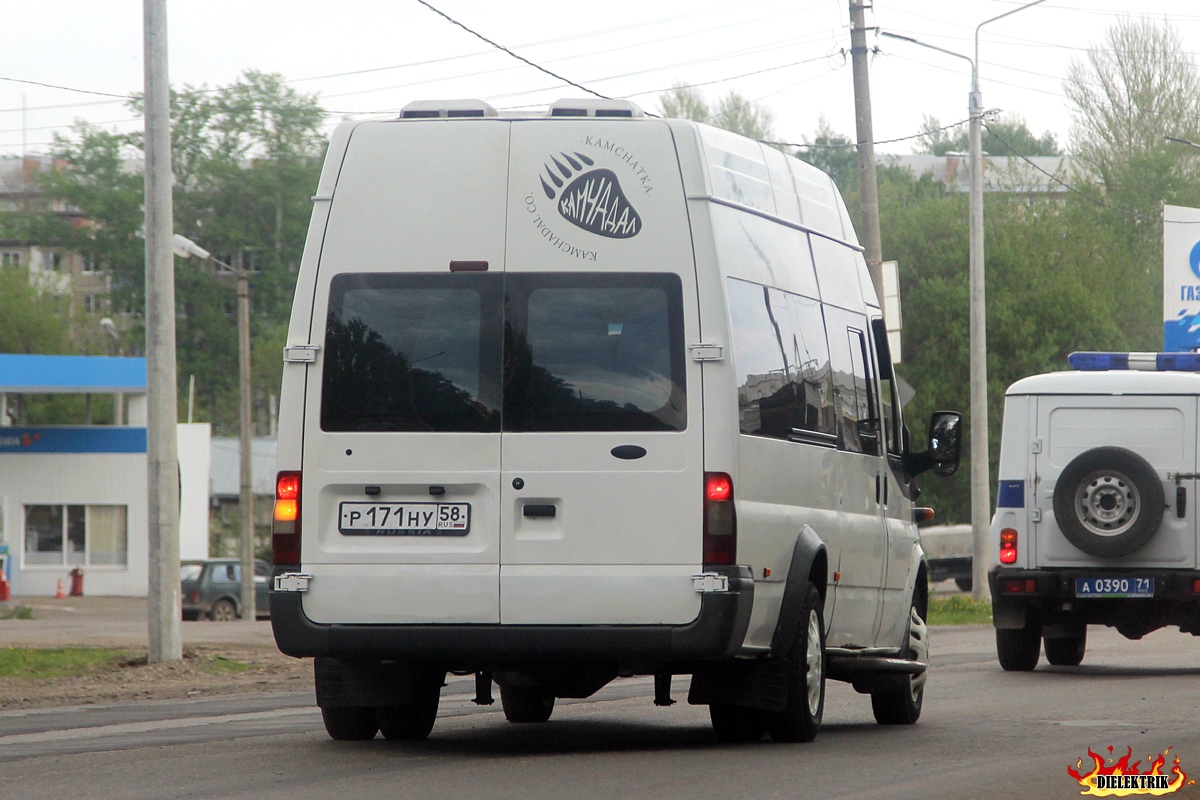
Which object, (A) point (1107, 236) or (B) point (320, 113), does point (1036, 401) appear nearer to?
(A) point (1107, 236)

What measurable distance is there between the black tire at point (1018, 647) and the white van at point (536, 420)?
7.25 m

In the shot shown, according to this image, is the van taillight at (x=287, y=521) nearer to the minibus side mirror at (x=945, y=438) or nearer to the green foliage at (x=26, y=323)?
the minibus side mirror at (x=945, y=438)

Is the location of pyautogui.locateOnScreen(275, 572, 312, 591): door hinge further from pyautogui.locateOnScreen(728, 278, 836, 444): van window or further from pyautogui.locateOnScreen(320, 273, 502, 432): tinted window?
pyautogui.locateOnScreen(728, 278, 836, 444): van window

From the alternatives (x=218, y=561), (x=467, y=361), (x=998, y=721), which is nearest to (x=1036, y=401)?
(x=998, y=721)

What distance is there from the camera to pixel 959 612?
28547 mm

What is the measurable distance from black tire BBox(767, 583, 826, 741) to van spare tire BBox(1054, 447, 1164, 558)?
6331 mm

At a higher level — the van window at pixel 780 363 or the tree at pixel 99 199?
the tree at pixel 99 199

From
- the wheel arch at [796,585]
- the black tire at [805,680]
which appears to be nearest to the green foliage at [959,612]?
the black tire at [805,680]

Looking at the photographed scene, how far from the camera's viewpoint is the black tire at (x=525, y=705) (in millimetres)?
10977

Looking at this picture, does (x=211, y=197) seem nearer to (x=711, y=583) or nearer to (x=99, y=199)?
(x=99, y=199)

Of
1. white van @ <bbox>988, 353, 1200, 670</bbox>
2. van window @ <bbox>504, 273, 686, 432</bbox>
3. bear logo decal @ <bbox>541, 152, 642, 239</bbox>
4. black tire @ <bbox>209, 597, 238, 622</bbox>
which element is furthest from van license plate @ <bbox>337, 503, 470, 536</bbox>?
black tire @ <bbox>209, 597, 238, 622</bbox>

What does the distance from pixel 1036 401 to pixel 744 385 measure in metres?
7.81

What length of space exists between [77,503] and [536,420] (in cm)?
3930

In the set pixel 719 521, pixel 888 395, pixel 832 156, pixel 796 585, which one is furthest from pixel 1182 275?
pixel 832 156
